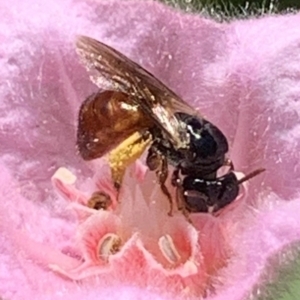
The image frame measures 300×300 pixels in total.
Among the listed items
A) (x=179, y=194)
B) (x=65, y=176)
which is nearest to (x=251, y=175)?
(x=179, y=194)

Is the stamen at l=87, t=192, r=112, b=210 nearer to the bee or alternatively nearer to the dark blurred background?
the bee

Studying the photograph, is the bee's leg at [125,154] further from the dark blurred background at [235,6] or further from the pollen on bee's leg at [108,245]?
the dark blurred background at [235,6]

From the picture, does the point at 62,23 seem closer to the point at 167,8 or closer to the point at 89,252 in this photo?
the point at 167,8

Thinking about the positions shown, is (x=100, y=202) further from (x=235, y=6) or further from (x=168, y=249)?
(x=235, y=6)

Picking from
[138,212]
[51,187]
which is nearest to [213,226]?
[138,212]

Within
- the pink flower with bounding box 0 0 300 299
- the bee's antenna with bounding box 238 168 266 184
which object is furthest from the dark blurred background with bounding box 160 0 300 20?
the bee's antenna with bounding box 238 168 266 184
